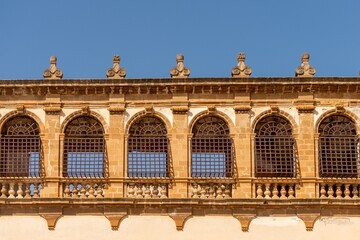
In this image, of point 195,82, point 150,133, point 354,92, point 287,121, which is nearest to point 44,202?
point 150,133

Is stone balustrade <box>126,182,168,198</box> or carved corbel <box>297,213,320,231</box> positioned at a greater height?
stone balustrade <box>126,182,168,198</box>

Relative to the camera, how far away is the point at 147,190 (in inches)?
1093

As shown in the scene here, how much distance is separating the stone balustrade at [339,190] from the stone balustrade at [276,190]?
89cm

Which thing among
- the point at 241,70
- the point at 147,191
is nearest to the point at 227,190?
the point at 147,191

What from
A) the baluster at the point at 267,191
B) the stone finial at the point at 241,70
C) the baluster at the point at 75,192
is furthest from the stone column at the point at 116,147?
the baluster at the point at 267,191

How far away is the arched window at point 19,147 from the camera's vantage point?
28.3m

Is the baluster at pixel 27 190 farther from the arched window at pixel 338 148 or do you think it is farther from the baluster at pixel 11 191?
the arched window at pixel 338 148

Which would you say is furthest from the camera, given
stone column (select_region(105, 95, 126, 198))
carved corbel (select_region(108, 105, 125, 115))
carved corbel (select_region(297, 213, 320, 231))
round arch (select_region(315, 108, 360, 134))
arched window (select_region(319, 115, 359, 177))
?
carved corbel (select_region(108, 105, 125, 115))

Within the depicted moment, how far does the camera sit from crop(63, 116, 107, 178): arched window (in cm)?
2805

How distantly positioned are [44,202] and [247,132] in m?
6.69

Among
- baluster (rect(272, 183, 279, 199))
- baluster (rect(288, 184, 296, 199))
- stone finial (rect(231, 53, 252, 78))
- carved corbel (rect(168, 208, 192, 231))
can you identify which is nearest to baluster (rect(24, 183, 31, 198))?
carved corbel (rect(168, 208, 192, 231))

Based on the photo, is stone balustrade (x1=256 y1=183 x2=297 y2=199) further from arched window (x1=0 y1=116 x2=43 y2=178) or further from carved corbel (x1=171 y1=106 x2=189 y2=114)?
arched window (x1=0 y1=116 x2=43 y2=178)

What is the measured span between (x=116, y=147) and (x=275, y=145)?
198 inches

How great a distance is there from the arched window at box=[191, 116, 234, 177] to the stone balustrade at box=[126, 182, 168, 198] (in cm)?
108
